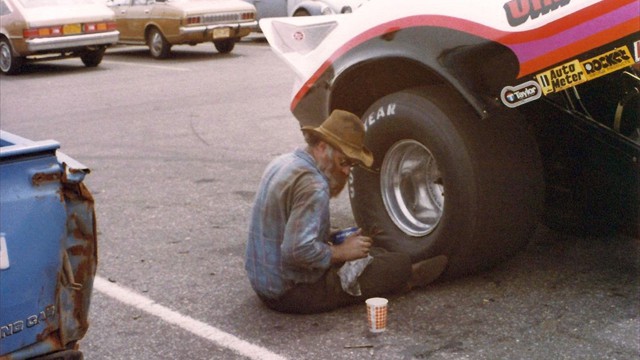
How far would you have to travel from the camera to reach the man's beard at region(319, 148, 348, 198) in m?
4.66

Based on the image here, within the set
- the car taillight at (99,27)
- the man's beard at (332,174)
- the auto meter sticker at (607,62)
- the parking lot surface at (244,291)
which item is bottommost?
the car taillight at (99,27)

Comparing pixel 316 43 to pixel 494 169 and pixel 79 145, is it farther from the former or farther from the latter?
pixel 79 145

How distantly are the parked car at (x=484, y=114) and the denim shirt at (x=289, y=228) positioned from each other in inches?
23.6

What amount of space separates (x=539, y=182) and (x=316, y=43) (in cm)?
158

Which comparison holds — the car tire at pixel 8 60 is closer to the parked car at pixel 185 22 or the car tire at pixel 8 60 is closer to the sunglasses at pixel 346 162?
the parked car at pixel 185 22

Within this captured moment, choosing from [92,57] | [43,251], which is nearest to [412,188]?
[43,251]

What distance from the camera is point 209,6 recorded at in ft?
57.0

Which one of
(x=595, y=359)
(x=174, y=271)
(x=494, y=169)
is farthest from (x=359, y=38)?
(x=595, y=359)

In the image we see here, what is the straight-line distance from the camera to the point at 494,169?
15.4 feet

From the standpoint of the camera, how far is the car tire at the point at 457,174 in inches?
185

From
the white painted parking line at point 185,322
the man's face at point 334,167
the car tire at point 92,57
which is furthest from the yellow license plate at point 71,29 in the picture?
the man's face at point 334,167

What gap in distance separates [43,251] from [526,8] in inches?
89.8

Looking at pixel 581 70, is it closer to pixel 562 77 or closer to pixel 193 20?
pixel 562 77

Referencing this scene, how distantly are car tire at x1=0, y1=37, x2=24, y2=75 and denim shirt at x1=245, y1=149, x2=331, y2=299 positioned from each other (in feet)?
39.1
